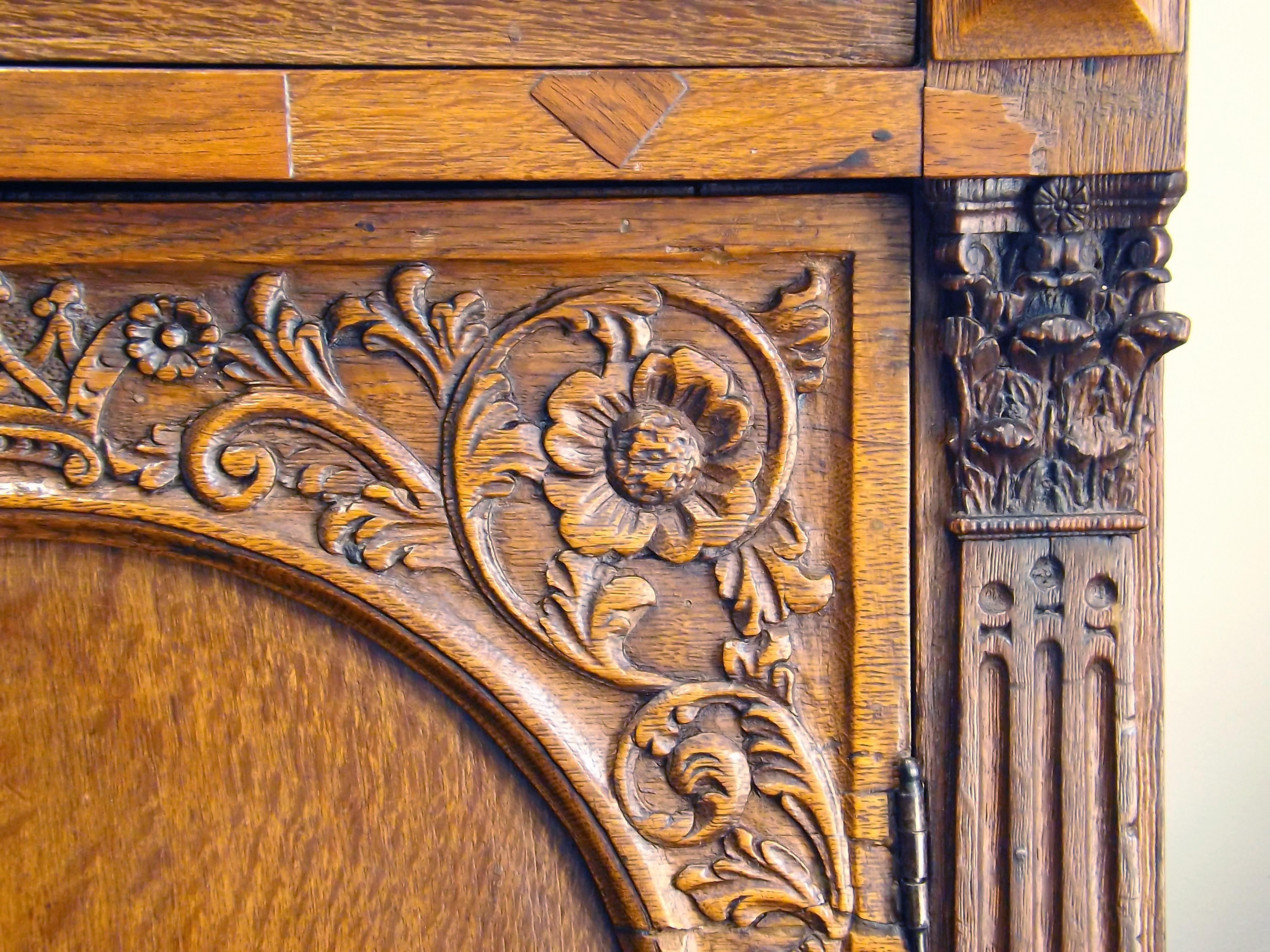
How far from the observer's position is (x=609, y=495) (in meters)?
0.46

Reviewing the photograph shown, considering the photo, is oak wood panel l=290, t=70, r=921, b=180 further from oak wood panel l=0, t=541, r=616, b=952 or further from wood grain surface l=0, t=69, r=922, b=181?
oak wood panel l=0, t=541, r=616, b=952

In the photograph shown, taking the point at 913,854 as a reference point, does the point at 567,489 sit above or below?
above

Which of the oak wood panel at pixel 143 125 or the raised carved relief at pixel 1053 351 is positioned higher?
the oak wood panel at pixel 143 125

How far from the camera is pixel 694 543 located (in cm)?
46

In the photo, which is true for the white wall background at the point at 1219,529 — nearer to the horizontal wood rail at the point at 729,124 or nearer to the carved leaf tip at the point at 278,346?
the horizontal wood rail at the point at 729,124

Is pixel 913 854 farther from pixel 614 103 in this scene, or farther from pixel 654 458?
pixel 614 103

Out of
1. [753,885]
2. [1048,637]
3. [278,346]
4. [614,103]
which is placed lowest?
[753,885]

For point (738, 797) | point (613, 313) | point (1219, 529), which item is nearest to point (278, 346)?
point (613, 313)

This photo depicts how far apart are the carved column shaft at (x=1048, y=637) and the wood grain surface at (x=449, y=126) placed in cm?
7

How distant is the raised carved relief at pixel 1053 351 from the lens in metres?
0.44

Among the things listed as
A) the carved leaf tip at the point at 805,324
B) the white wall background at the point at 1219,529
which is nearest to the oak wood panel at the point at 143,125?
the carved leaf tip at the point at 805,324

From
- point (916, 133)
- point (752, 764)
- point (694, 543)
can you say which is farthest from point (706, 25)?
point (752, 764)

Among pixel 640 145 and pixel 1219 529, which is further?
pixel 1219 529

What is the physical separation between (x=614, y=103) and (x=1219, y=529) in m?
0.58
